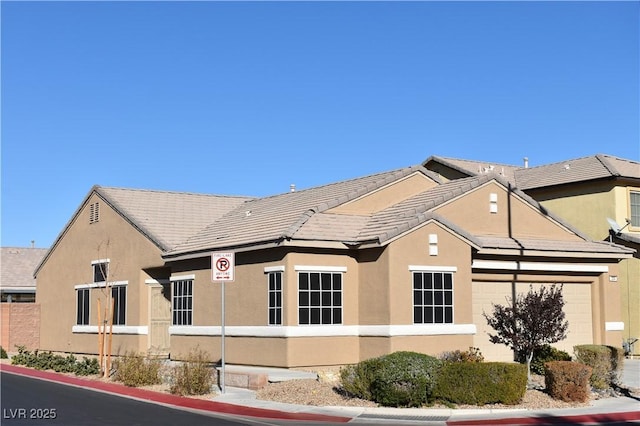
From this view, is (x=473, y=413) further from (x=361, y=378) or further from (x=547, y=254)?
(x=547, y=254)

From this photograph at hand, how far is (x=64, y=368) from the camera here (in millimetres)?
26875

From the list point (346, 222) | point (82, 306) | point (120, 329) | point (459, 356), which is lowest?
point (459, 356)

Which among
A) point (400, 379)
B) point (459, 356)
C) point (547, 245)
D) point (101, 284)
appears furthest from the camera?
point (101, 284)

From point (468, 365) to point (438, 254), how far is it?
5847 millimetres

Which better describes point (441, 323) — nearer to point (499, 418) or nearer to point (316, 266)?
point (316, 266)

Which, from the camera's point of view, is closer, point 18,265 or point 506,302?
point 506,302

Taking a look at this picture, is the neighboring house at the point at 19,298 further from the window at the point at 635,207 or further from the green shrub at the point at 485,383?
the window at the point at 635,207

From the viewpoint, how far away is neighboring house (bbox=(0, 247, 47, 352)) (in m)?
36.3

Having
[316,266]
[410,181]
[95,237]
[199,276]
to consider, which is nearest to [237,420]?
[316,266]

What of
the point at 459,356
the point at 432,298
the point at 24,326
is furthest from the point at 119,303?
the point at 459,356

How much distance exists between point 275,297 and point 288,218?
277 centimetres

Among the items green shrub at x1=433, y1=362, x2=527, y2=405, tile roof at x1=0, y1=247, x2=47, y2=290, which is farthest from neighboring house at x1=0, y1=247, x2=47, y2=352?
green shrub at x1=433, y1=362, x2=527, y2=405

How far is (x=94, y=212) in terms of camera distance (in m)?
32.3

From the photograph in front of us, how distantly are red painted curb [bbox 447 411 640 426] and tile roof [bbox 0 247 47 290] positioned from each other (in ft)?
111
